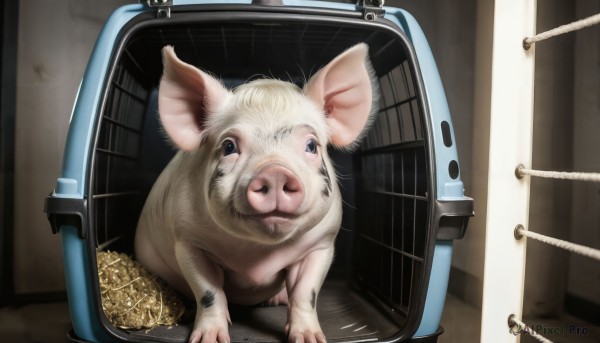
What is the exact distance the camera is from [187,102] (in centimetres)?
127

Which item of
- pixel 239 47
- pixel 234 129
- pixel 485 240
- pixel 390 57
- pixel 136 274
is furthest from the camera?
pixel 239 47

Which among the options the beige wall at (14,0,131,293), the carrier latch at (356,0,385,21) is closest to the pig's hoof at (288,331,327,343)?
the carrier latch at (356,0,385,21)

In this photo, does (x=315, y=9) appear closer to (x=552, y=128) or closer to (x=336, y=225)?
(x=336, y=225)

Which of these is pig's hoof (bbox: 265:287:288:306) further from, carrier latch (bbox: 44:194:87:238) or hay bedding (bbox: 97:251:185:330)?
carrier latch (bbox: 44:194:87:238)

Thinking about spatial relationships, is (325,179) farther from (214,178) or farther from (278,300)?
(278,300)

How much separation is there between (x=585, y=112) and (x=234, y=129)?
0.93 metres

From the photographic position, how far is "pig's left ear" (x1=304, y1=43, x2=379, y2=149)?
1.22 meters

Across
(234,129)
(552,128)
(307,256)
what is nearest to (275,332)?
(307,256)

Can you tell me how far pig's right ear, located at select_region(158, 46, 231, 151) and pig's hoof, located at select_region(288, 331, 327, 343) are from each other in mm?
541

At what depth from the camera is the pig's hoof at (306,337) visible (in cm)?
113

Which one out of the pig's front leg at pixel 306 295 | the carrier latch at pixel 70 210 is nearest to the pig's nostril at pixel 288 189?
the pig's front leg at pixel 306 295

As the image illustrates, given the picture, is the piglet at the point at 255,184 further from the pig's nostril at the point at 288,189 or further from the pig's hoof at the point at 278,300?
the pig's hoof at the point at 278,300

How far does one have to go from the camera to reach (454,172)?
3.95ft

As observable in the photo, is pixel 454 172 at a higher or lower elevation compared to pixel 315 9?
lower
